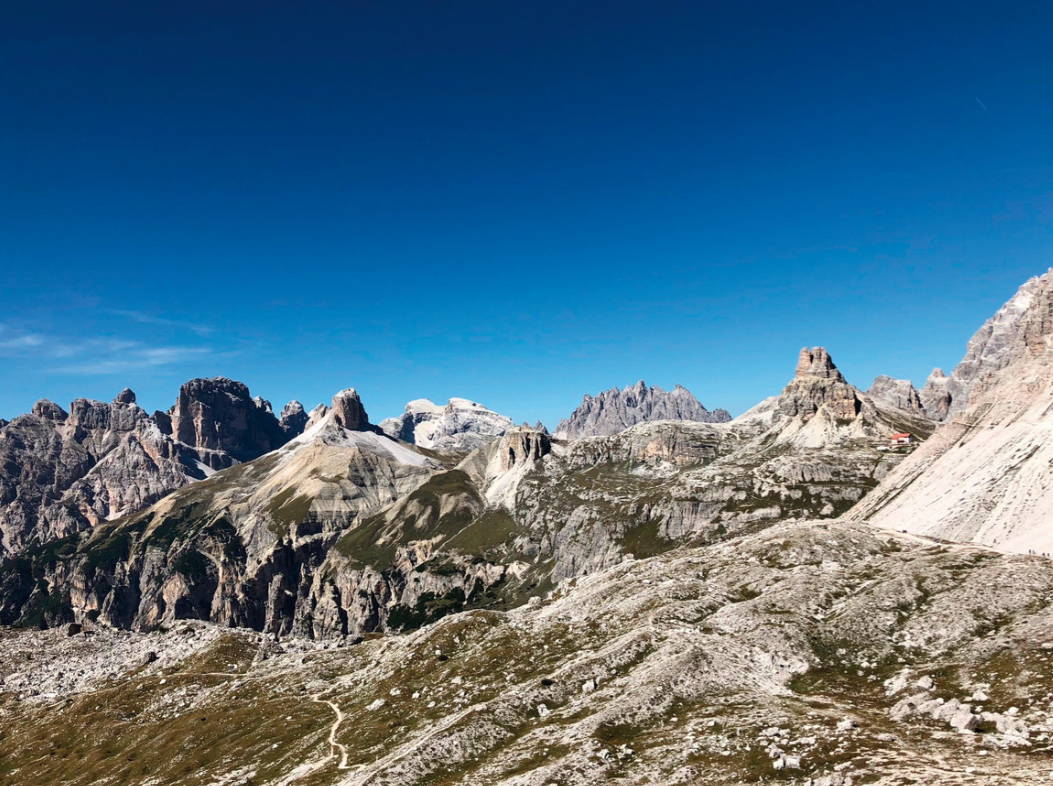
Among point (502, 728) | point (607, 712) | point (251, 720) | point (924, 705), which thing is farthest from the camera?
point (251, 720)

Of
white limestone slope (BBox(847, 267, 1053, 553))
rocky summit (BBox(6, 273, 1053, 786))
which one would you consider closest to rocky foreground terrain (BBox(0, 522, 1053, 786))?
rocky summit (BBox(6, 273, 1053, 786))

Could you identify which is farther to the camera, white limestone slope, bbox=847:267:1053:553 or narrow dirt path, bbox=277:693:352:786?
white limestone slope, bbox=847:267:1053:553

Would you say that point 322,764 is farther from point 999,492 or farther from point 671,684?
point 999,492

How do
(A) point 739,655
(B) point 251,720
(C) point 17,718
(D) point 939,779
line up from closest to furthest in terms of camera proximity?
(D) point 939,779
(A) point 739,655
(B) point 251,720
(C) point 17,718

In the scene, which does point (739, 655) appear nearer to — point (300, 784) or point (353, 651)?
point (300, 784)

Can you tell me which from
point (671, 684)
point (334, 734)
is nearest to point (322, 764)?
point (334, 734)

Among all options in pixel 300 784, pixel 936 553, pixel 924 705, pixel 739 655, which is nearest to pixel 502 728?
pixel 300 784

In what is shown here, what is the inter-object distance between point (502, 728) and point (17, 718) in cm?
13958

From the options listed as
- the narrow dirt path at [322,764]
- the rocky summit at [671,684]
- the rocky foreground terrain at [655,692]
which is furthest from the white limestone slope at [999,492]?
the narrow dirt path at [322,764]

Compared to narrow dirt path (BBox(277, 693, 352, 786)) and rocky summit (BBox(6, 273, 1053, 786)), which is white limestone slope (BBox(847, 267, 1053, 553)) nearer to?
rocky summit (BBox(6, 273, 1053, 786))

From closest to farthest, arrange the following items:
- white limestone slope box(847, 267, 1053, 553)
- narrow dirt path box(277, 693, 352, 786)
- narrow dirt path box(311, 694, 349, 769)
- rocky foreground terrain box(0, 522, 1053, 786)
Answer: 1. rocky foreground terrain box(0, 522, 1053, 786)
2. narrow dirt path box(277, 693, 352, 786)
3. narrow dirt path box(311, 694, 349, 769)
4. white limestone slope box(847, 267, 1053, 553)

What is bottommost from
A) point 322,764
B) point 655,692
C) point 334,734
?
point 334,734

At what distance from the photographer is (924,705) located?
6512cm

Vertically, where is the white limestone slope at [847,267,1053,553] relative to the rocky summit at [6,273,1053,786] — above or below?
above
